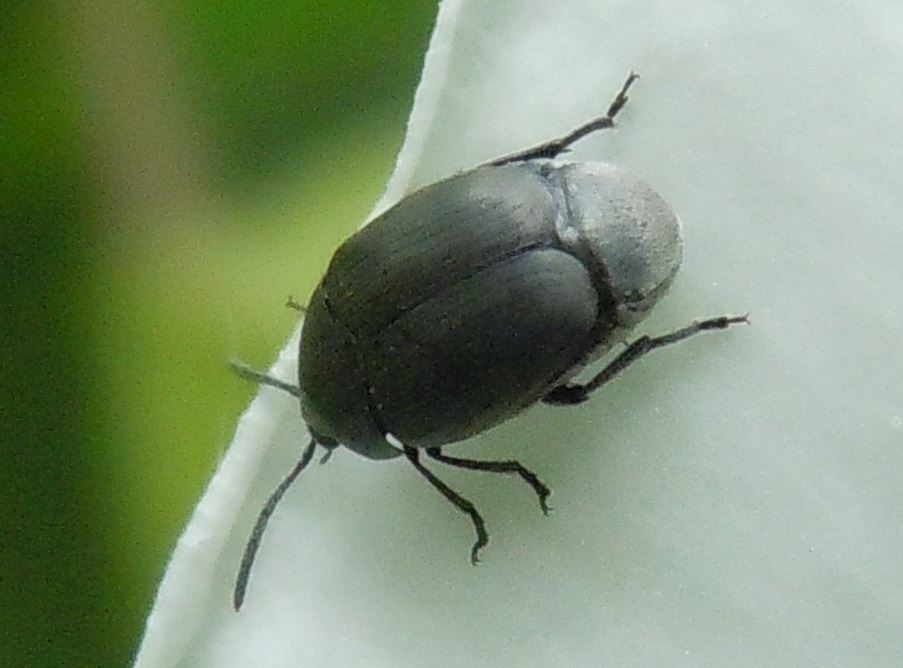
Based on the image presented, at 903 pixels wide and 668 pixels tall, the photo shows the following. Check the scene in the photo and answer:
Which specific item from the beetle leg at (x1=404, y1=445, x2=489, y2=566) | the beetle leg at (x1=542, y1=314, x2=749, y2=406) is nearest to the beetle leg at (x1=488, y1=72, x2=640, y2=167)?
the beetle leg at (x1=542, y1=314, x2=749, y2=406)

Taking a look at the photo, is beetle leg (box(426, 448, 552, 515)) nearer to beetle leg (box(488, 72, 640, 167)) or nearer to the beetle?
the beetle

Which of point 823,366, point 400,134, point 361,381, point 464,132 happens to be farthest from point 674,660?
point 400,134

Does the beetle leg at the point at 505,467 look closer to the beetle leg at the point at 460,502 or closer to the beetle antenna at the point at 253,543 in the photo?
the beetle leg at the point at 460,502

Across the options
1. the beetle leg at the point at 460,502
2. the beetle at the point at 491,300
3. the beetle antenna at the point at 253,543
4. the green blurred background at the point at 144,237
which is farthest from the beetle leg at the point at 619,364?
the green blurred background at the point at 144,237

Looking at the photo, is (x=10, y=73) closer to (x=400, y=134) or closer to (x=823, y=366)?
(x=400, y=134)

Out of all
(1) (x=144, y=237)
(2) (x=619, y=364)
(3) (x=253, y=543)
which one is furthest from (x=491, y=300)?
(1) (x=144, y=237)
